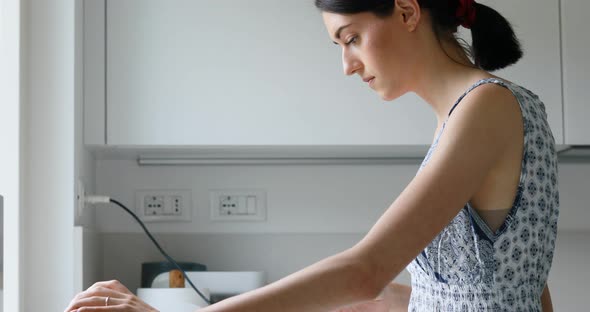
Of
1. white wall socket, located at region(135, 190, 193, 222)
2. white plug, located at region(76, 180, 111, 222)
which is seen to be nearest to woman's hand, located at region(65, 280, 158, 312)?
white plug, located at region(76, 180, 111, 222)

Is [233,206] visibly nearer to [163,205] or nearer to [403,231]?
[163,205]

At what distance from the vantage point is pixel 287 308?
3.09ft

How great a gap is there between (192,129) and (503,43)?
91cm

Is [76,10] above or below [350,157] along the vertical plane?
above

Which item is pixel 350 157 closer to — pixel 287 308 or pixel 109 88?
pixel 109 88

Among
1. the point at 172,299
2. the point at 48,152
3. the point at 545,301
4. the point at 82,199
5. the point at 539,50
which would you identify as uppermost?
the point at 539,50

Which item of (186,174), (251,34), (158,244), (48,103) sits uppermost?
(251,34)

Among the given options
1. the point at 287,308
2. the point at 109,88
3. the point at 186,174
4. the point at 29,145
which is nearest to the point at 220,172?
the point at 186,174

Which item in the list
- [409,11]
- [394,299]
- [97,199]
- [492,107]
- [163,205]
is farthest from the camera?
[163,205]

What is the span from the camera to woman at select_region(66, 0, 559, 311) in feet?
3.20

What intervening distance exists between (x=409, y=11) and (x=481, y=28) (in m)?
0.15

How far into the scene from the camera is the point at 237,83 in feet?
6.94

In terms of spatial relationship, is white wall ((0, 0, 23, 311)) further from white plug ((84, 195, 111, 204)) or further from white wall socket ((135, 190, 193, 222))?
white wall socket ((135, 190, 193, 222))

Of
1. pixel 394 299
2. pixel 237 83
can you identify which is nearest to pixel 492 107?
pixel 394 299
